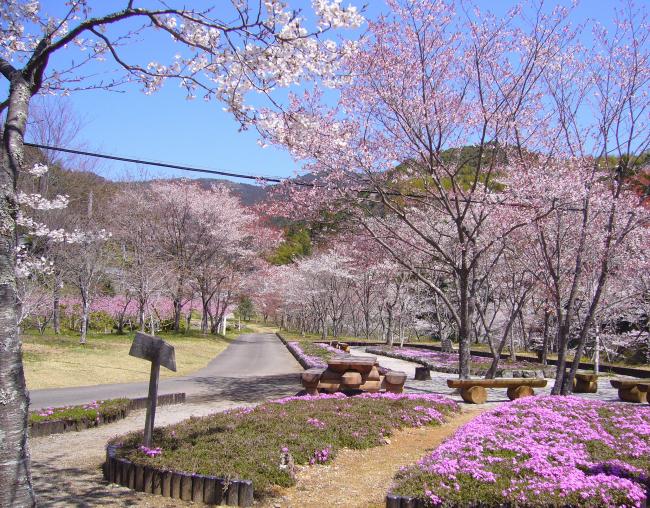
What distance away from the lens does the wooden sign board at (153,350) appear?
5.80 meters

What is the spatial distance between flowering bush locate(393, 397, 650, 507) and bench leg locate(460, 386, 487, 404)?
301 centimetres

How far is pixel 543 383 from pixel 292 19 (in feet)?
32.8

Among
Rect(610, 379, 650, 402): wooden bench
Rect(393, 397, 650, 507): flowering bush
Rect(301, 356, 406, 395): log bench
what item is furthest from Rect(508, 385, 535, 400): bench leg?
Rect(393, 397, 650, 507): flowering bush

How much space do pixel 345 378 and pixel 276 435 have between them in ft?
14.4

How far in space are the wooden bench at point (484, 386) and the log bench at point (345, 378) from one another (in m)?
1.23

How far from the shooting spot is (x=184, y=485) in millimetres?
4727

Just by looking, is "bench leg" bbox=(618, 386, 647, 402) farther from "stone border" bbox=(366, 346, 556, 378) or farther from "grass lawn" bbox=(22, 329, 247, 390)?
"grass lawn" bbox=(22, 329, 247, 390)

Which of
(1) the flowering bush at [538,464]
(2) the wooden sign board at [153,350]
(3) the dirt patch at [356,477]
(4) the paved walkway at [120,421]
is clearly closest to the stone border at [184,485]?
(4) the paved walkway at [120,421]

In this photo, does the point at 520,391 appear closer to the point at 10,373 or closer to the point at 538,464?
the point at 538,464

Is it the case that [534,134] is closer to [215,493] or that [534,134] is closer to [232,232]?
[215,493]

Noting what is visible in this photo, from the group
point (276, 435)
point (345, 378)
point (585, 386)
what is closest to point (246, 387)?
point (345, 378)

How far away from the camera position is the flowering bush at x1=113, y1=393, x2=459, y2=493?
517 centimetres

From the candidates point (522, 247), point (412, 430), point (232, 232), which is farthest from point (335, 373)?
point (232, 232)

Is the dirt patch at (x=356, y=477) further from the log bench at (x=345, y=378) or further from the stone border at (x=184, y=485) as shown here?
the log bench at (x=345, y=378)
